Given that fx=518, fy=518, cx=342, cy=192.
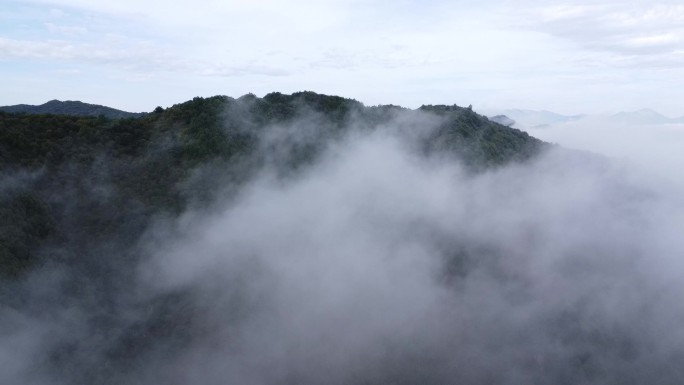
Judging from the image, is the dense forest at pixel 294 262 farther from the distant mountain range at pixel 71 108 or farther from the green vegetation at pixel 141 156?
the distant mountain range at pixel 71 108

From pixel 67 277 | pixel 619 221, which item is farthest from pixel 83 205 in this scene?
pixel 619 221

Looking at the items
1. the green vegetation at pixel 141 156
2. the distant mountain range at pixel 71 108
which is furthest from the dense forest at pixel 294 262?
the distant mountain range at pixel 71 108

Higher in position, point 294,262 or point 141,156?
point 141,156

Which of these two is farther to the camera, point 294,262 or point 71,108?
point 71,108

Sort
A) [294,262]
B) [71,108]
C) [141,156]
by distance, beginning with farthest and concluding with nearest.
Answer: [71,108]
[141,156]
[294,262]

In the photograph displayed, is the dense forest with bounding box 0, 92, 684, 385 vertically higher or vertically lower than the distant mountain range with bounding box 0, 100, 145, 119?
lower

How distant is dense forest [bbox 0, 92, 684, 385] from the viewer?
18.5 m

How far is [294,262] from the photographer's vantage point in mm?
22719

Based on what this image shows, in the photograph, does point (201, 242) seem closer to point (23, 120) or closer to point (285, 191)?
point (285, 191)

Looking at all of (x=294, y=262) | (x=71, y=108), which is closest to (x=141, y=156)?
(x=294, y=262)

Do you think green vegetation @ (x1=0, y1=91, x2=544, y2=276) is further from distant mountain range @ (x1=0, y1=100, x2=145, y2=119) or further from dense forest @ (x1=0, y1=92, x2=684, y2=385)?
distant mountain range @ (x1=0, y1=100, x2=145, y2=119)

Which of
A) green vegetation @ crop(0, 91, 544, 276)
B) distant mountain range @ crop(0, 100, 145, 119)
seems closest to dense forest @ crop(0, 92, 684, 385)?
green vegetation @ crop(0, 91, 544, 276)

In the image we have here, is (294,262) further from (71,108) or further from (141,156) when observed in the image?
(71,108)

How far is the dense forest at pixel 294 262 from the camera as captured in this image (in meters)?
18.5
